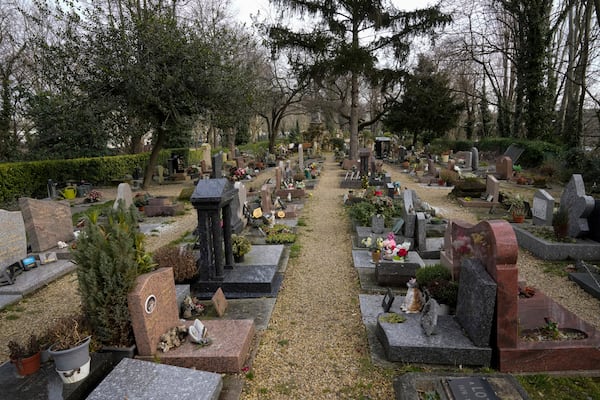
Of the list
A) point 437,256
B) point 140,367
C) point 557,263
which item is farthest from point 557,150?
point 140,367

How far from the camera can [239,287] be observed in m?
6.70

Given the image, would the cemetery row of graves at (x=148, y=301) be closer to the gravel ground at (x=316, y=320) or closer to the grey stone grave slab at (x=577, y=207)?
the gravel ground at (x=316, y=320)

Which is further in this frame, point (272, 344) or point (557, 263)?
point (557, 263)

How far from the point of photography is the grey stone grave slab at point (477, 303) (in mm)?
4390

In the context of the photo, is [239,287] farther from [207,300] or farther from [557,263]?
[557,263]

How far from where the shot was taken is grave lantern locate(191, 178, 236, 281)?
6457 mm

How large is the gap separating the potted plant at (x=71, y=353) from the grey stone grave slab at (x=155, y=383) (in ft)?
0.95

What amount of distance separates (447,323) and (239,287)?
3.46 m

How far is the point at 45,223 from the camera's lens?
895cm

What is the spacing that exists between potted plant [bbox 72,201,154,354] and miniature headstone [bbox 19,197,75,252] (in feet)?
17.4

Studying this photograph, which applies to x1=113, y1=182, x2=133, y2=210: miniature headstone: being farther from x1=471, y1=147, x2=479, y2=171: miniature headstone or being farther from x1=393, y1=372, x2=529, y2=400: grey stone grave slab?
x1=471, y1=147, x2=479, y2=171: miniature headstone

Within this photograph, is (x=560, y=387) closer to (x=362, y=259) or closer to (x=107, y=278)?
(x=362, y=259)

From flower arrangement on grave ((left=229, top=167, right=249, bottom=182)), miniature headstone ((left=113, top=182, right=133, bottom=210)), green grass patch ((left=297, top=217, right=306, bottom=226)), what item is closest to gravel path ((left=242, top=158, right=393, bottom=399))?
green grass patch ((left=297, top=217, right=306, bottom=226))

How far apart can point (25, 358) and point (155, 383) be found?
1415mm
